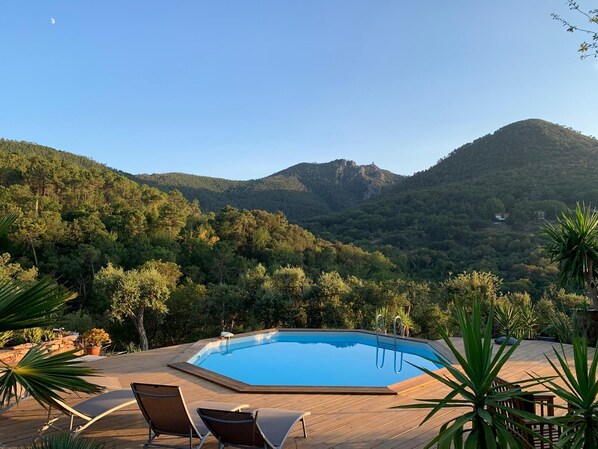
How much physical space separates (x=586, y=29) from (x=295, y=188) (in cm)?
5128

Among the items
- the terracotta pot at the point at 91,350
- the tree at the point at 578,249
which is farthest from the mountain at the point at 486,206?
the terracotta pot at the point at 91,350

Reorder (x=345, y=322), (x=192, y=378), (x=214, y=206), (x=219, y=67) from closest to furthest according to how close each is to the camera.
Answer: (x=192, y=378) < (x=345, y=322) < (x=219, y=67) < (x=214, y=206)

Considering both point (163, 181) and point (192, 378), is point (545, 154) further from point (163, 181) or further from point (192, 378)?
point (192, 378)

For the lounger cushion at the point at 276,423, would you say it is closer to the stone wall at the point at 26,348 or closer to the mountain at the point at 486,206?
the stone wall at the point at 26,348

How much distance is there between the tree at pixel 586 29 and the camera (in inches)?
141

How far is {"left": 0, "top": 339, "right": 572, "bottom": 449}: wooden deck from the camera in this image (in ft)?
13.2

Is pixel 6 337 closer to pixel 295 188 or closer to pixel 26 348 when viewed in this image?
pixel 26 348

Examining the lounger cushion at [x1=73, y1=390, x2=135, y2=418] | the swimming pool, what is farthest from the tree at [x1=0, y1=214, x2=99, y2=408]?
the swimming pool

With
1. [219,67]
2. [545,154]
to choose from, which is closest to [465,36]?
[219,67]

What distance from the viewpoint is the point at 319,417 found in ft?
15.6

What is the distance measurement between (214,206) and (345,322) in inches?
1391

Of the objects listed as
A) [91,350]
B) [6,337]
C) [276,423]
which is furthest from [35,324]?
[91,350]

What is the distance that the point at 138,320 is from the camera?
47.1 feet

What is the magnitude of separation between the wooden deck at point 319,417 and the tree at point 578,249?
163 cm
